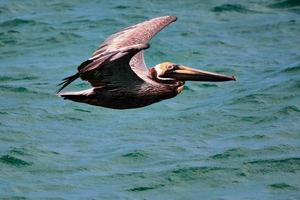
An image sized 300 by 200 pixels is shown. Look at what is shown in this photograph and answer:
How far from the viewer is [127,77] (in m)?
10.3

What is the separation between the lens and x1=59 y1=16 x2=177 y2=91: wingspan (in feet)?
30.6

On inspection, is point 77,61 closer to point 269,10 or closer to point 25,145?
point 25,145

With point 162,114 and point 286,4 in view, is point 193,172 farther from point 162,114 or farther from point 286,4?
point 286,4

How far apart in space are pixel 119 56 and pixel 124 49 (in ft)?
0.32

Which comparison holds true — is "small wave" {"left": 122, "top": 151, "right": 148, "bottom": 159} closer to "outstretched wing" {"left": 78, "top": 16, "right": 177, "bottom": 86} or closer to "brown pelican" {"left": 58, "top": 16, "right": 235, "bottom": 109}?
"outstretched wing" {"left": 78, "top": 16, "right": 177, "bottom": 86}

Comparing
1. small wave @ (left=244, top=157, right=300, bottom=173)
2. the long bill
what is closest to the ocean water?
small wave @ (left=244, top=157, right=300, bottom=173)

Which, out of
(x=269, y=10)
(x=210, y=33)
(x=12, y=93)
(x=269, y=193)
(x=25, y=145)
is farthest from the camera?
(x=269, y=10)

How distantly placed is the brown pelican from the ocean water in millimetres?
2736

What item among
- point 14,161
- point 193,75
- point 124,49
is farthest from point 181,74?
point 14,161

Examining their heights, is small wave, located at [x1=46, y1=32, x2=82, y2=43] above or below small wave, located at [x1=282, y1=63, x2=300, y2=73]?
above

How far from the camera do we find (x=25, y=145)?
15039 millimetres

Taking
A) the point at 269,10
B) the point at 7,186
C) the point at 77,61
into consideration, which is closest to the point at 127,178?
the point at 7,186

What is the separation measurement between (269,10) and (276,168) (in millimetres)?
7728

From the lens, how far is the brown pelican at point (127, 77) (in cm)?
974
